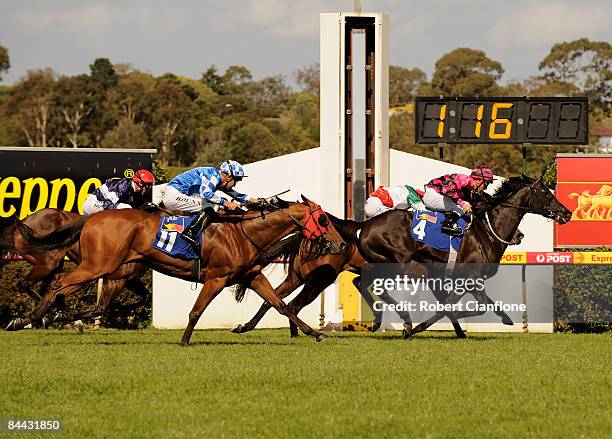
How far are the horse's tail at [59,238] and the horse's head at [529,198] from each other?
191 inches

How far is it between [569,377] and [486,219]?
4.59 metres

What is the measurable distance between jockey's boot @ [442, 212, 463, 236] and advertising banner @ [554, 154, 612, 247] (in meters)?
4.08

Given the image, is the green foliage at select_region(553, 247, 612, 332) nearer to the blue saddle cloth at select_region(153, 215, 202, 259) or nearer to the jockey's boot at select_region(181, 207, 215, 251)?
the jockey's boot at select_region(181, 207, 215, 251)

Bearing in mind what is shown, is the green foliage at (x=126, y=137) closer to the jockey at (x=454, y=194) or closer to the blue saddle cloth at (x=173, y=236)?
the jockey at (x=454, y=194)

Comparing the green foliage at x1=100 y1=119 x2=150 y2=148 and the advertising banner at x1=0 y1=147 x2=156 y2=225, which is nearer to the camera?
the advertising banner at x1=0 y1=147 x2=156 y2=225

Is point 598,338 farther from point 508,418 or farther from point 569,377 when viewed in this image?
point 508,418

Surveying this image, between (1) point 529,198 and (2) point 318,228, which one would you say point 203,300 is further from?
(1) point 529,198

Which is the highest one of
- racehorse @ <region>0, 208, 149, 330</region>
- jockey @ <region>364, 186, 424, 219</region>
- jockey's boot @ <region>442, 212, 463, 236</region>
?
jockey @ <region>364, 186, 424, 219</region>

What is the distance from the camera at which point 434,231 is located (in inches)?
500

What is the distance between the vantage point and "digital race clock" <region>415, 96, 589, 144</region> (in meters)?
15.7

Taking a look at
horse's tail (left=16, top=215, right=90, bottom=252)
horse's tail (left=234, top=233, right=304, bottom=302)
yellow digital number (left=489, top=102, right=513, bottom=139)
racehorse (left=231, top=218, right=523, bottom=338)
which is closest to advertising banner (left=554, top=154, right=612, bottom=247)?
yellow digital number (left=489, top=102, right=513, bottom=139)

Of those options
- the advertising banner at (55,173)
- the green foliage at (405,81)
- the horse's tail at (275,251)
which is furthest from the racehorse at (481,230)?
the green foliage at (405,81)

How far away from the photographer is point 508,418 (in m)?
6.57

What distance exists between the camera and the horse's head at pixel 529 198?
1298 cm
